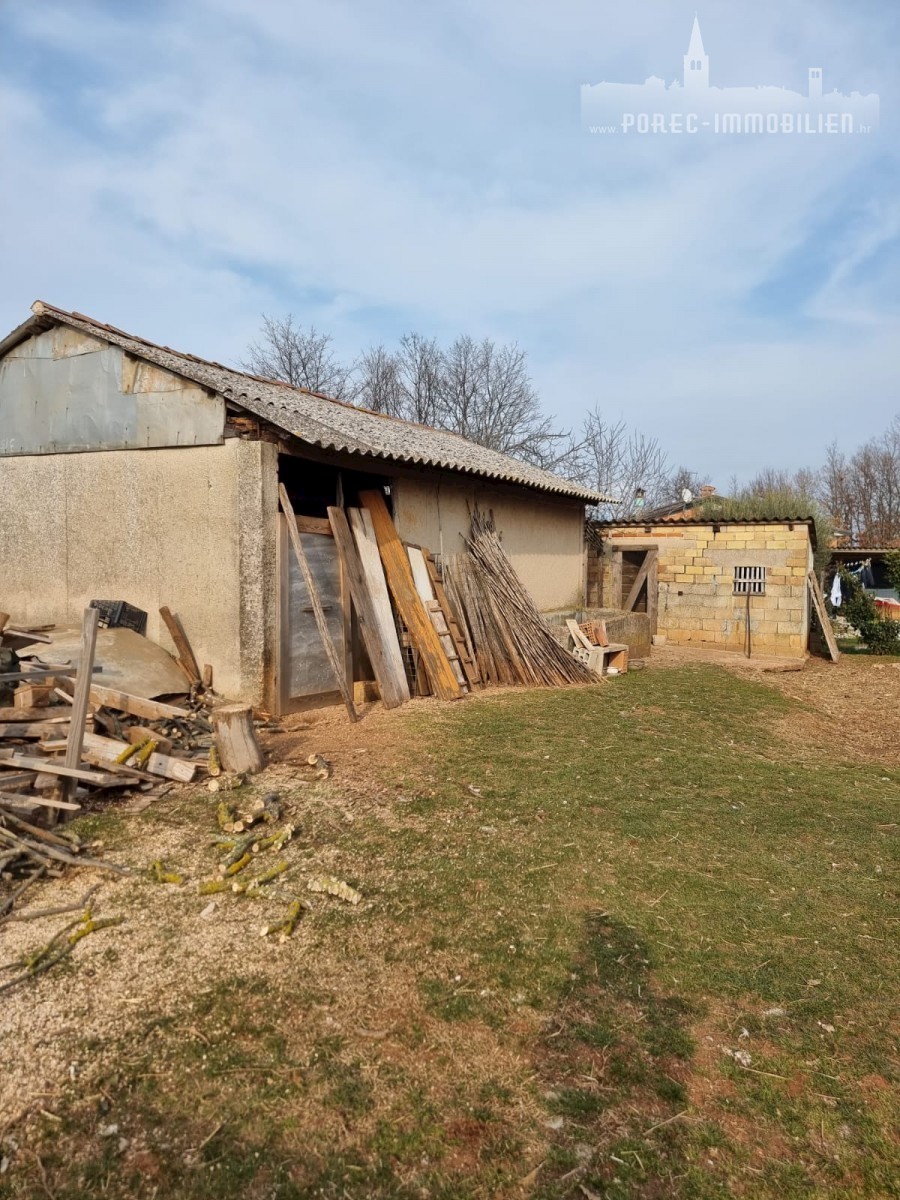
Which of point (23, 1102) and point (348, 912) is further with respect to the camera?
point (348, 912)

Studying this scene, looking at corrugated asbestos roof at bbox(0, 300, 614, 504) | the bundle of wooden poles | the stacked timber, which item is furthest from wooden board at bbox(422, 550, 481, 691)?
corrugated asbestos roof at bbox(0, 300, 614, 504)

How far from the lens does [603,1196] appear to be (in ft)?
6.98

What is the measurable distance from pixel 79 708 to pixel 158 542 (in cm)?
386

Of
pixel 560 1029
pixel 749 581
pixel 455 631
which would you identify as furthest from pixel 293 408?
pixel 749 581

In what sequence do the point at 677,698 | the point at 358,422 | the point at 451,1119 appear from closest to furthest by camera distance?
the point at 451,1119
the point at 677,698
the point at 358,422

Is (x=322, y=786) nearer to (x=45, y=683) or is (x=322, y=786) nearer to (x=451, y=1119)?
(x=45, y=683)

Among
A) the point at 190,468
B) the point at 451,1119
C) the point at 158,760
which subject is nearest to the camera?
the point at 451,1119

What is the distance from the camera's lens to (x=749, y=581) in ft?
50.0

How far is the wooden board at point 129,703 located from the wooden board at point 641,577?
12022 millimetres

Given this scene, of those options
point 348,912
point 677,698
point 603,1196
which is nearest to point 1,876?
point 348,912

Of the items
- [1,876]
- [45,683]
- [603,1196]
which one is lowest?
[603,1196]

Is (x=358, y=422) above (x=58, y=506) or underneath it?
above

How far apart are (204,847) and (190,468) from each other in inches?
187

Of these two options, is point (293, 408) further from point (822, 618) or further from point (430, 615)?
point (822, 618)
